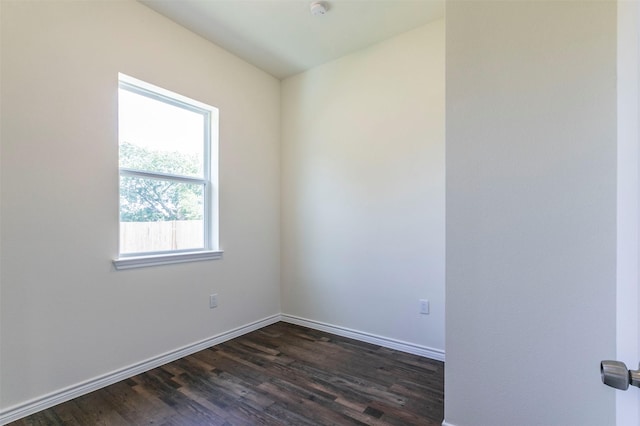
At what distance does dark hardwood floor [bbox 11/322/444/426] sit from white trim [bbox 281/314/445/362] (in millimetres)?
66

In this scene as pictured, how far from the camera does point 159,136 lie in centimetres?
257

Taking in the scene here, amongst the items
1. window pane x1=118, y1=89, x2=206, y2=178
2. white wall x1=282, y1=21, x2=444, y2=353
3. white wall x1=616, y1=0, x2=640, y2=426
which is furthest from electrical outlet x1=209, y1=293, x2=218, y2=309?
white wall x1=616, y1=0, x2=640, y2=426

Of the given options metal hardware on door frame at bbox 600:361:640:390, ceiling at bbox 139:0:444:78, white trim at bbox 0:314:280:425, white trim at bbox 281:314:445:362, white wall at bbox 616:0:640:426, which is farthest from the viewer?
white trim at bbox 281:314:445:362

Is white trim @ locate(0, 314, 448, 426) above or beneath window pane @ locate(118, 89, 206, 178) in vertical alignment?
beneath

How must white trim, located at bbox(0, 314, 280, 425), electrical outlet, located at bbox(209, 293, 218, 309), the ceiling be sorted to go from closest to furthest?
white trim, located at bbox(0, 314, 280, 425) < the ceiling < electrical outlet, located at bbox(209, 293, 218, 309)

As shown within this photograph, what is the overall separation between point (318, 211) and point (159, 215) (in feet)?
4.96

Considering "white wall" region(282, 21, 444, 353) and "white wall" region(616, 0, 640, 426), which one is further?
→ "white wall" region(282, 21, 444, 353)

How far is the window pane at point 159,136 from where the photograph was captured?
7.68 ft

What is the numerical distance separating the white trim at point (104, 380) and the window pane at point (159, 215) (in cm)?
86

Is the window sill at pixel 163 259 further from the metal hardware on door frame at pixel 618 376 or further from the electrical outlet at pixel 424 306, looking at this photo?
the metal hardware on door frame at pixel 618 376

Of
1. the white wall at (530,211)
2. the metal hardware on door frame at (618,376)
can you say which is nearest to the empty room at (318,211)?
the white wall at (530,211)

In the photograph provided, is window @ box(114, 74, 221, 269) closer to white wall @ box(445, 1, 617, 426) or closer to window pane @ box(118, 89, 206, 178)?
window pane @ box(118, 89, 206, 178)

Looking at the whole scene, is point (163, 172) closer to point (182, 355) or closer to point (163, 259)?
point (163, 259)

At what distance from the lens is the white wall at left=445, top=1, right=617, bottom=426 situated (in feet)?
3.99
